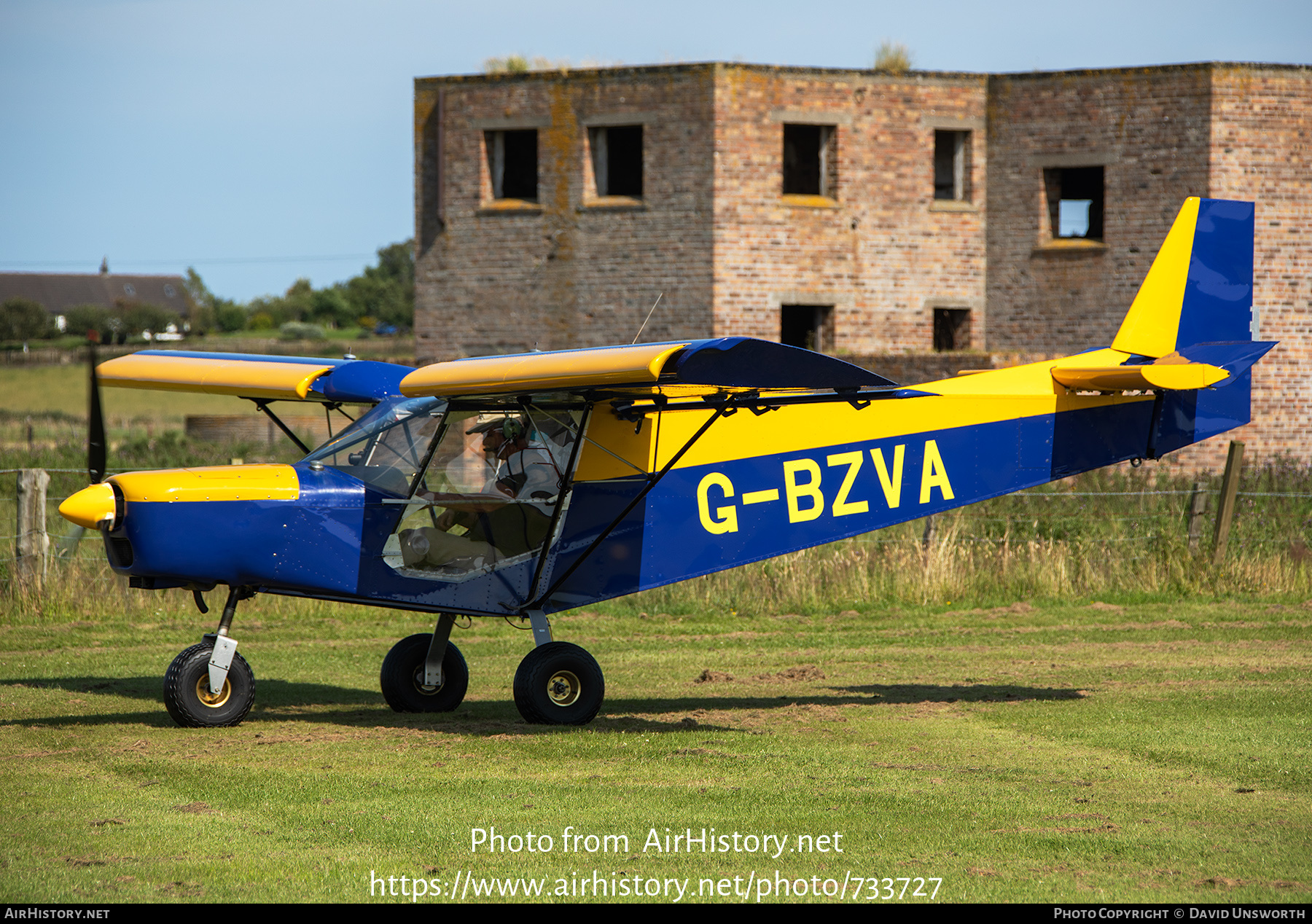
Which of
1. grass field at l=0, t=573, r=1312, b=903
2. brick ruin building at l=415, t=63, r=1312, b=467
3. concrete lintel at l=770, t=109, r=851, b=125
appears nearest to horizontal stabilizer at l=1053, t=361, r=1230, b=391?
grass field at l=0, t=573, r=1312, b=903

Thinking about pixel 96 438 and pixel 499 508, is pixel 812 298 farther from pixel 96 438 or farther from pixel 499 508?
pixel 96 438

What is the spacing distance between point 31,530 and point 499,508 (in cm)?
779

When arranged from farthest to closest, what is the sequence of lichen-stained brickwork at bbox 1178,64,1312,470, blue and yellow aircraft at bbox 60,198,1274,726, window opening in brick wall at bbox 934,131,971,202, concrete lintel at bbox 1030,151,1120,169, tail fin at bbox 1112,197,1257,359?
window opening in brick wall at bbox 934,131,971,202 < concrete lintel at bbox 1030,151,1120,169 < lichen-stained brickwork at bbox 1178,64,1312,470 < tail fin at bbox 1112,197,1257,359 < blue and yellow aircraft at bbox 60,198,1274,726

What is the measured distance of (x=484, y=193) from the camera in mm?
26562

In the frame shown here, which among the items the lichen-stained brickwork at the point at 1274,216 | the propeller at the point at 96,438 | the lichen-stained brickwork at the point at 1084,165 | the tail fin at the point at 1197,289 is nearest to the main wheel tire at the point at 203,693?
the propeller at the point at 96,438

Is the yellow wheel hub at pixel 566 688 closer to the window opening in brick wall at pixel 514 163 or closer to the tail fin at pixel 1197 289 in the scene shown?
the tail fin at pixel 1197 289

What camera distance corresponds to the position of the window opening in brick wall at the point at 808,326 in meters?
25.8

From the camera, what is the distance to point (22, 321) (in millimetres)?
92250

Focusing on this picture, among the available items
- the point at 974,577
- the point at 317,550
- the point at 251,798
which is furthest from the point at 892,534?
the point at 251,798

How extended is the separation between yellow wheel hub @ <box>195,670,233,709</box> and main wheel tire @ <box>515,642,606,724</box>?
75.2 inches

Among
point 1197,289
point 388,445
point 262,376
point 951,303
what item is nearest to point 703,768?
point 388,445

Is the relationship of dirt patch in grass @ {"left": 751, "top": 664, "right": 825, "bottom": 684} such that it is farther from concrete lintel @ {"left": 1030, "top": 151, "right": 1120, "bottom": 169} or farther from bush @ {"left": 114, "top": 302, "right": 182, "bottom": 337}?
bush @ {"left": 114, "top": 302, "right": 182, "bottom": 337}

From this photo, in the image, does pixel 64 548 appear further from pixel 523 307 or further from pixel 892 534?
pixel 523 307

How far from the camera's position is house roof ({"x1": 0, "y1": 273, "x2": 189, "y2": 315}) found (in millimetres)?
118750
